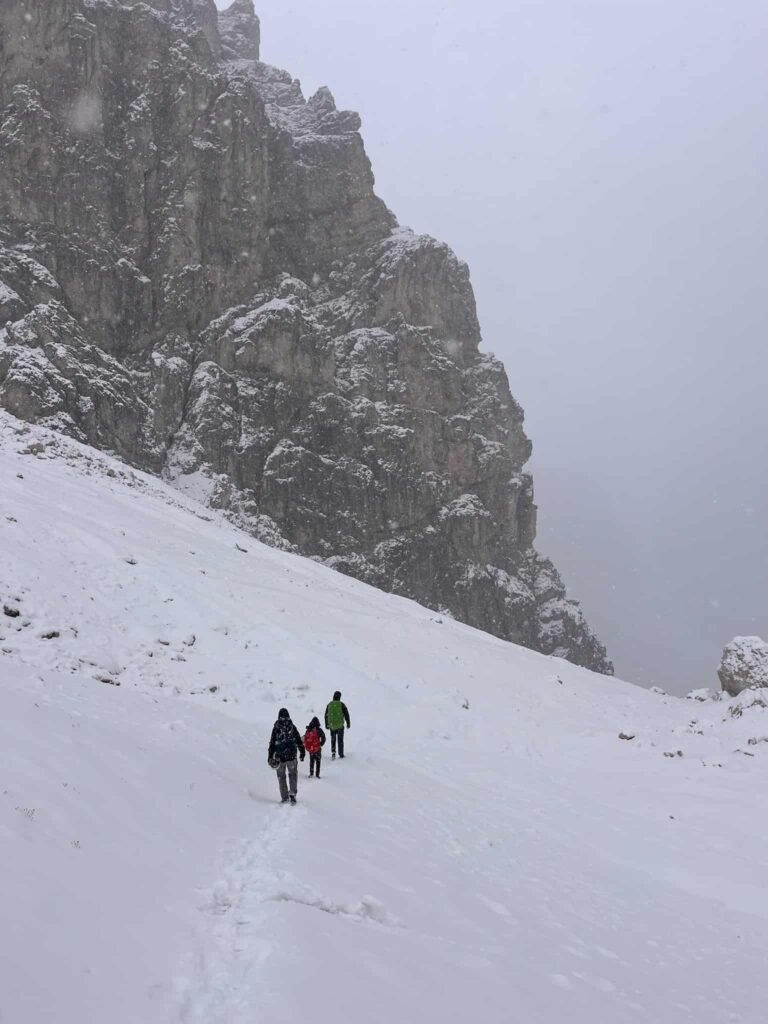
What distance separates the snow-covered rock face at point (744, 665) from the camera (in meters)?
31.0

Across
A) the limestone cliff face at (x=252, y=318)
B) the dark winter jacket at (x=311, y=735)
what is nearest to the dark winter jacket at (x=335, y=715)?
the dark winter jacket at (x=311, y=735)

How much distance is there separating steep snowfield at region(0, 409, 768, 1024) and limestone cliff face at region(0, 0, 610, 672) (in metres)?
43.6

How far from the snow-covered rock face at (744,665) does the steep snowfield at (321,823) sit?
5.27 meters

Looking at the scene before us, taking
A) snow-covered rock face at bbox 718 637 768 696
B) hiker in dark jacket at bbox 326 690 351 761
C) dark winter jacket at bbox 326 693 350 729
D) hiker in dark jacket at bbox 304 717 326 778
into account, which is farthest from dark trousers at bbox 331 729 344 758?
snow-covered rock face at bbox 718 637 768 696

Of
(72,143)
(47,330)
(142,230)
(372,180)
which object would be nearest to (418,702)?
(47,330)

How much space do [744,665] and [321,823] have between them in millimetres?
27861

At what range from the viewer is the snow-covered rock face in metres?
31.0

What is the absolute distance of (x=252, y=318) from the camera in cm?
7662

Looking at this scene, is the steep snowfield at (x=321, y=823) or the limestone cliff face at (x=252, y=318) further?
the limestone cliff face at (x=252, y=318)

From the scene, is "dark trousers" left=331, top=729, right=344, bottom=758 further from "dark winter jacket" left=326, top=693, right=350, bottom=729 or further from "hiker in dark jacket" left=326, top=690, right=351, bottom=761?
"dark winter jacket" left=326, top=693, right=350, bottom=729

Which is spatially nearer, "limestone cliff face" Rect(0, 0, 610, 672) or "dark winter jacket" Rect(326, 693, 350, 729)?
"dark winter jacket" Rect(326, 693, 350, 729)

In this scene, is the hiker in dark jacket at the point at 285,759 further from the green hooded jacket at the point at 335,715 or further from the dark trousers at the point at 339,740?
the dark trousers at the point at 339,740

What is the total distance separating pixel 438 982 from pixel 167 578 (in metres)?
19.3

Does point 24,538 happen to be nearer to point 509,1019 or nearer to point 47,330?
point 509,1019
